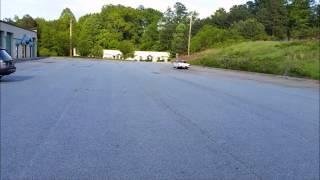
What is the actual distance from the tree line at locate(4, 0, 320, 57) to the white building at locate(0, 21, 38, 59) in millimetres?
29442

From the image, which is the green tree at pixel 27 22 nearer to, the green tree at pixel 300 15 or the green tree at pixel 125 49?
the green tree at pixel 125 49

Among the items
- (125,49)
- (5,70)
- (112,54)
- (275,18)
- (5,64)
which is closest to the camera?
(5,70)

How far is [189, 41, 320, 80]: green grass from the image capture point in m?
44.1

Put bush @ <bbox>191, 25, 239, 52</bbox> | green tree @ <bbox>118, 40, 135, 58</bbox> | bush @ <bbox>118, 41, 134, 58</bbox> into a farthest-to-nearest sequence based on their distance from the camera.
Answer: green tree @ <bbox>118, 40, 135, 58</bbox> < bush @ <bbox>118, 41, 134, 58</bbox> < bush @ <bbox>191, 25, 239, 52</bbox>

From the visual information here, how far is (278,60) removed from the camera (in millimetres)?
52875

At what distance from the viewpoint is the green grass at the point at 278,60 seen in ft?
145

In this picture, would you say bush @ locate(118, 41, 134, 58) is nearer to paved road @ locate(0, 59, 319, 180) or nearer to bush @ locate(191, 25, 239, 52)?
bush @ locate(191, 25, 239, 52)

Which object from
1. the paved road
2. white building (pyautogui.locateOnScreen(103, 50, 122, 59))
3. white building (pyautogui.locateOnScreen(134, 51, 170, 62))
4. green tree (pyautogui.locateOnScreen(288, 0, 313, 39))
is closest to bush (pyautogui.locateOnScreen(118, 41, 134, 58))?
white building (pyautogui.locateOnScreen(134, 51, 170, 62))

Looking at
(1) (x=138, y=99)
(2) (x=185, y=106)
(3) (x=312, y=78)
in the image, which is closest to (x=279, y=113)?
(2) (x=185, y=106)

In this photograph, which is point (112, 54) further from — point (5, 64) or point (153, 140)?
point (153, 140)

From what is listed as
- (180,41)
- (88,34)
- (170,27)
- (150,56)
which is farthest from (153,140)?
(170,27)

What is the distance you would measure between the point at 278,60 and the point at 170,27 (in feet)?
311

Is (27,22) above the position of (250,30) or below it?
above

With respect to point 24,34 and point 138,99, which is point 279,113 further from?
point 24,34
